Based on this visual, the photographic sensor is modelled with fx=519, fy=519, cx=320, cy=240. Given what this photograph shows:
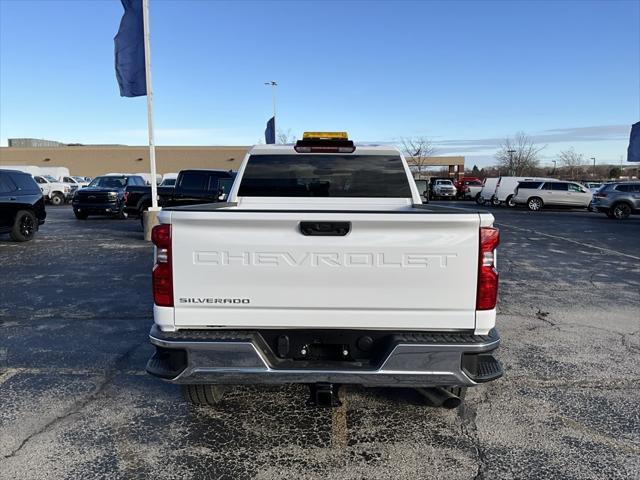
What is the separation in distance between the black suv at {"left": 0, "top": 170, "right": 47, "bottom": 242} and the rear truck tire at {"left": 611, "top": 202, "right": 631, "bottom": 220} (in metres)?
23.6

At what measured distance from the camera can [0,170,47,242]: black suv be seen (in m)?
12.8

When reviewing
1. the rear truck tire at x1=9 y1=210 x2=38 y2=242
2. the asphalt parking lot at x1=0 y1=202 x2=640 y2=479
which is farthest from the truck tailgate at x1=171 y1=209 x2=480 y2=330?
the rear truck tire at x1=9 y1=210 x2=38 y2=242

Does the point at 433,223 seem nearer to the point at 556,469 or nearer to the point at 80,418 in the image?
the point at 556,469

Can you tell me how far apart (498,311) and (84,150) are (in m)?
67.1

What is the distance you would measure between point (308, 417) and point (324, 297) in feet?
4.04

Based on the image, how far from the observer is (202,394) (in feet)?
12.8

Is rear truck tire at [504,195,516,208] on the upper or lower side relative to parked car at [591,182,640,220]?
lower

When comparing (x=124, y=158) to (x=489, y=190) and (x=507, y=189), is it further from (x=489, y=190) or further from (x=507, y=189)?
(x=507, y=189)

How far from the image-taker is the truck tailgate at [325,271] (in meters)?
3.05

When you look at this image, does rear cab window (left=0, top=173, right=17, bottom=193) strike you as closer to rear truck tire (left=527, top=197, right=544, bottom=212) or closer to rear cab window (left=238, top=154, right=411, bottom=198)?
rear cab window (left=238, top=154, right=411, bottom=198)

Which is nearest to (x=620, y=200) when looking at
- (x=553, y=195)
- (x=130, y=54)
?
(x=553, y=195)

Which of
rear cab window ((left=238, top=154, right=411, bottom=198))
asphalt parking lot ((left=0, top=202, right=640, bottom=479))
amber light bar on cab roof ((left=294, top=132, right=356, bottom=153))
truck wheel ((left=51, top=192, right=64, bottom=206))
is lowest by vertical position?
truck wheel ((left=51, top=192, right=64, bottom=206))

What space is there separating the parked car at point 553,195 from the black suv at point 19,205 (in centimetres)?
2572

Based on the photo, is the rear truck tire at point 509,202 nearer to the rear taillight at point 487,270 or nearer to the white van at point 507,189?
the white van at point 507,189
